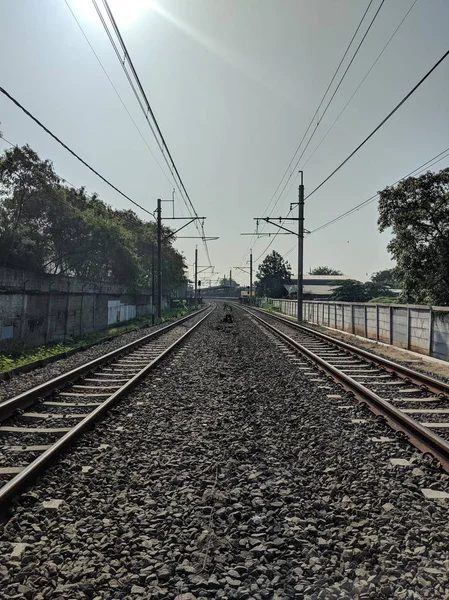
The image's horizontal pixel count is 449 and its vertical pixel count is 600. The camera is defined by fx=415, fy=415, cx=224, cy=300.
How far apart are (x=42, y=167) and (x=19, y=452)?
1295 inches

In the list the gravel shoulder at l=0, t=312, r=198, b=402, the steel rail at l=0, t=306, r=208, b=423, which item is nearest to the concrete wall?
the gravel shoulder at l=0, t=312, r=198, b=402

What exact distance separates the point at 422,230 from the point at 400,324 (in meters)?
11.5

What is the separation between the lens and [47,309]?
18109 mm

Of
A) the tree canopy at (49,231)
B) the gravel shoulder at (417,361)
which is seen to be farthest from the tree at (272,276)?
the gravel shoulder at (417,361)

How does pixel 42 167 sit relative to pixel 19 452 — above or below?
above

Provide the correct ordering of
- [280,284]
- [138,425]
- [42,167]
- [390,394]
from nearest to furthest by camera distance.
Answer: [138,425], [390,394], [42,167], [280,284]

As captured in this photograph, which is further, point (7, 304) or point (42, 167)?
point (42, 167)

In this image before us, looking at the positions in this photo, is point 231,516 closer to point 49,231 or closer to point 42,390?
point 42,390

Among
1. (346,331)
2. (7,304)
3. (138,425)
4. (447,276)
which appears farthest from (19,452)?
(447,276)

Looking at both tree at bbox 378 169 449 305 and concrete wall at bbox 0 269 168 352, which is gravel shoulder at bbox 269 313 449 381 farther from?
concrete wall at bbox 0 269 168 352

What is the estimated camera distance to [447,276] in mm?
23469

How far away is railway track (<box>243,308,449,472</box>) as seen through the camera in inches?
202

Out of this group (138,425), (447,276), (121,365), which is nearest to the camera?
(138,425)

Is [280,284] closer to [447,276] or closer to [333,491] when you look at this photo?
[447,276]
